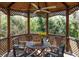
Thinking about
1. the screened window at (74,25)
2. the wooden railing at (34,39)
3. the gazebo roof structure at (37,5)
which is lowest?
the wooden railing at (34,39)

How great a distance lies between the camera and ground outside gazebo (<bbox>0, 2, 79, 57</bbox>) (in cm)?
602

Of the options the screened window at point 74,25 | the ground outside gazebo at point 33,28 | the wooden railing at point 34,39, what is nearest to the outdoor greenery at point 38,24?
the ground outside gazebo at point 33,28

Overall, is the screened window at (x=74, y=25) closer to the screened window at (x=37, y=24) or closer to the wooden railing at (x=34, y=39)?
the wooden railing at (x=34, y=39)

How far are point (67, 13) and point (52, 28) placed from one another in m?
1.57

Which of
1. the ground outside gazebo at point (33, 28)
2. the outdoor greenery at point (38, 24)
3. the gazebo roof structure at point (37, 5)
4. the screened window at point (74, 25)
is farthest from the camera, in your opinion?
the outdoor greenery at point (38, 24)

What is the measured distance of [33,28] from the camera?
26.3 feet

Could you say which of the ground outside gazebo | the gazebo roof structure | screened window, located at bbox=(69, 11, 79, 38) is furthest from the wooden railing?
the gazebo roof structure

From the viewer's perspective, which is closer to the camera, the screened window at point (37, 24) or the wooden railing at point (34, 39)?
the wooden railing at point (34, 39)

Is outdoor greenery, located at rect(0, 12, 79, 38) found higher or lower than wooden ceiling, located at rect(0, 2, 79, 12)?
lower

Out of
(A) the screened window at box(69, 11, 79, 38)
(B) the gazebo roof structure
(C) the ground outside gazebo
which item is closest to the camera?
(C) the ground outside gazebo

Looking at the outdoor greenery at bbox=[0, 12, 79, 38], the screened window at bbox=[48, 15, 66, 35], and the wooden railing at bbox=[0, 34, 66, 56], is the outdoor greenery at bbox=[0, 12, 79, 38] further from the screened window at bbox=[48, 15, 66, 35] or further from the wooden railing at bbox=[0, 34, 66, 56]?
the wooden railing at bbox=[0, 34, 66, 56]

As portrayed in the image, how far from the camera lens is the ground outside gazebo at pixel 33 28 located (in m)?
6.02

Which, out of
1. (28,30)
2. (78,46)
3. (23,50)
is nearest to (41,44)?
(23,50)

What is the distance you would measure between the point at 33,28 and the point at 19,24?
2.49 feet
